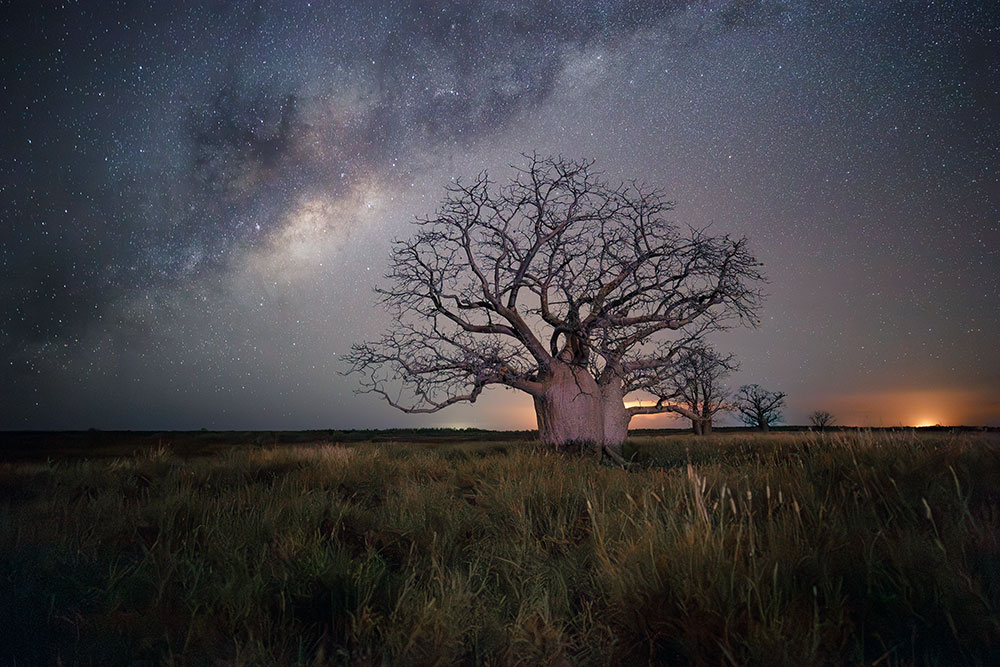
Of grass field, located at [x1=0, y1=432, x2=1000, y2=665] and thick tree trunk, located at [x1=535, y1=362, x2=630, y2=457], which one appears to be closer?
grass field, located at [x1=0, y1=432, x2=1000, y2=665]

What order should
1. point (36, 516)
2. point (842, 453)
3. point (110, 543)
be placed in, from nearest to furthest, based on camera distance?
point (110, 543), point (36, 516), point (842, 453)

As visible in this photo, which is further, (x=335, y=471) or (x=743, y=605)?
(x=335, y=471)

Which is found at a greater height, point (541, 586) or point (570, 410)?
point (570, 410)

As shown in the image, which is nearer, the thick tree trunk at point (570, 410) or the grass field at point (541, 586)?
the grass field at point (541, 586)

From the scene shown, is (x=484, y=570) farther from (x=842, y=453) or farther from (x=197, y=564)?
(x=842, y=453)

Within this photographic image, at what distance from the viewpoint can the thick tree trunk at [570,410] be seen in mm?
12359

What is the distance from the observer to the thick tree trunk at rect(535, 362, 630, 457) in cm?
1236

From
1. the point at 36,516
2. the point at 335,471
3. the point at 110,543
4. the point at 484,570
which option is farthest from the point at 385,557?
the point at 335,471

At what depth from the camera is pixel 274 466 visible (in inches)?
345

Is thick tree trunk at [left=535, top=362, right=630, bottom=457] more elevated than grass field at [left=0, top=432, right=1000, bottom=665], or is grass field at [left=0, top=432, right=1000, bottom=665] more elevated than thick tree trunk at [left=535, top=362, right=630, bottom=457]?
thick tree trunk at [left=535, top=362, right=630, bottom=457]

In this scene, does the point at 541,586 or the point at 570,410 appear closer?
the point at 541,586

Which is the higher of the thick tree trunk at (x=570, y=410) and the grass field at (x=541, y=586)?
the thick tree trunk at (x=570, y=410)

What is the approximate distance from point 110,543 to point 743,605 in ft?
14.3

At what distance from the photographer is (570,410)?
12430mm
